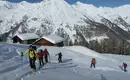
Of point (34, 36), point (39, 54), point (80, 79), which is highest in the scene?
point (34, 36)

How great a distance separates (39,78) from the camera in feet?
49.4

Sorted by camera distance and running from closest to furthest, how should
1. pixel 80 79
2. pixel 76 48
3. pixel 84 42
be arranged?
pixel 80 79 < pixel 76 48 < pixel 84 42

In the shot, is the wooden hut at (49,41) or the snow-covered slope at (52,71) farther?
the wooden hut at (49,41)

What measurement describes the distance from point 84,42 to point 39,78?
182344 millimetres

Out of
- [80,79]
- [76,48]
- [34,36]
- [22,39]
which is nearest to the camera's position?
[80,79]

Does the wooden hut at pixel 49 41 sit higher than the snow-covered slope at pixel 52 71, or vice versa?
the wooden hut at pixel 49 41

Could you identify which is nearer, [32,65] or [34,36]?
[32,65]

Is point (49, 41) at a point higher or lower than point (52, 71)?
higher

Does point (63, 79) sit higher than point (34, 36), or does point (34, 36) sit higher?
point (34, 36)

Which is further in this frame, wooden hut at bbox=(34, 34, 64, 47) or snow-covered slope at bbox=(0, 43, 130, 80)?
wooden hut at bbox=(34, 34, 64, 47)

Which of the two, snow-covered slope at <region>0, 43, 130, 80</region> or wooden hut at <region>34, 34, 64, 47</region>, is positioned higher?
wooden hut at <region>34, 34, 64, 47</region>

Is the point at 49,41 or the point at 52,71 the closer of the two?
the point at 52,71

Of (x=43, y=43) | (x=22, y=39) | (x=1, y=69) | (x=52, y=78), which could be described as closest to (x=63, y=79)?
(x=52, y=78)

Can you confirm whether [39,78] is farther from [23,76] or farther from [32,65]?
[32,65]
